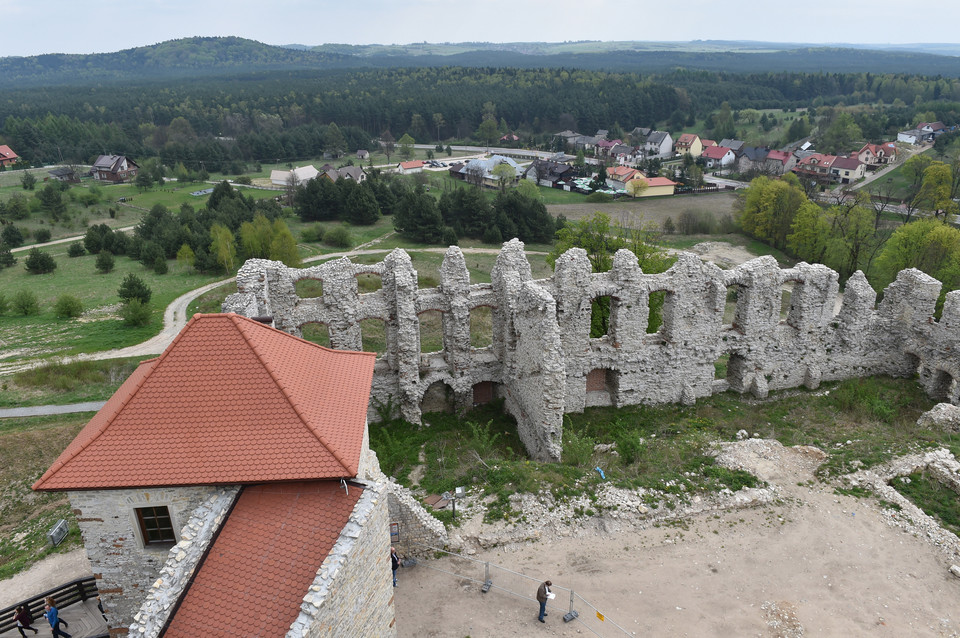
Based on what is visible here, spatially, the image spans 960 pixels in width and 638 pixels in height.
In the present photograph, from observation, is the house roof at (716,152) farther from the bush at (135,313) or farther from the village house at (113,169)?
the bush at (135,313)

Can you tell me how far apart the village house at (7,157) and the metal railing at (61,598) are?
132477 mm

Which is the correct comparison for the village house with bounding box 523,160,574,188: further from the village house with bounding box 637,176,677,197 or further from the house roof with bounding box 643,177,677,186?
the house roof with bounding box 643,177,677,186

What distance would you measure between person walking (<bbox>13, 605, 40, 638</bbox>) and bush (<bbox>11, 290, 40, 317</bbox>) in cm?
4130

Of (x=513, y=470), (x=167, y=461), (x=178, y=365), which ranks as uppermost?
(x=178, y=365)

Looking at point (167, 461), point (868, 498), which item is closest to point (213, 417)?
point (167, 461)

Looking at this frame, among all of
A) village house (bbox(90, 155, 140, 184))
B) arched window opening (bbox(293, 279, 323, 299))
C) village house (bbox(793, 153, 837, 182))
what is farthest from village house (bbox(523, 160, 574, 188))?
village house (bbox(90, 155, 140, 184))

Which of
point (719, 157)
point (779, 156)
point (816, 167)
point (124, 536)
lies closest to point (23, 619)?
point (124, 536)

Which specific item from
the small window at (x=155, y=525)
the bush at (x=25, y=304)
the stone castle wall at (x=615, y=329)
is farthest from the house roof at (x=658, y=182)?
the small window at (x=155, y=525)

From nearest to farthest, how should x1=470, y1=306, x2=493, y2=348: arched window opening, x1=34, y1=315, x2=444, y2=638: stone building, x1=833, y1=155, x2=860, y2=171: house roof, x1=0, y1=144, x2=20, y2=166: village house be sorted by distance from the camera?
x1=34, y1=315, x2=444, y2=638: stone building → x1=470, y1=306, x2=493, y2=348: arched window opening → x1=833, y1=155, x2=860, y2=171: house roof → x1=0, y1=144, x2=20, y2=166: village house

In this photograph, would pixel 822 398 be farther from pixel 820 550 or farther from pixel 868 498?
pixel 820 550

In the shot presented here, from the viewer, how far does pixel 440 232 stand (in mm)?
69000

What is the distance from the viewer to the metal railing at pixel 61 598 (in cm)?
1628

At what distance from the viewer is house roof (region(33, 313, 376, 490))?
13.3 metres

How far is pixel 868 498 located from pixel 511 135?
14244 cm
